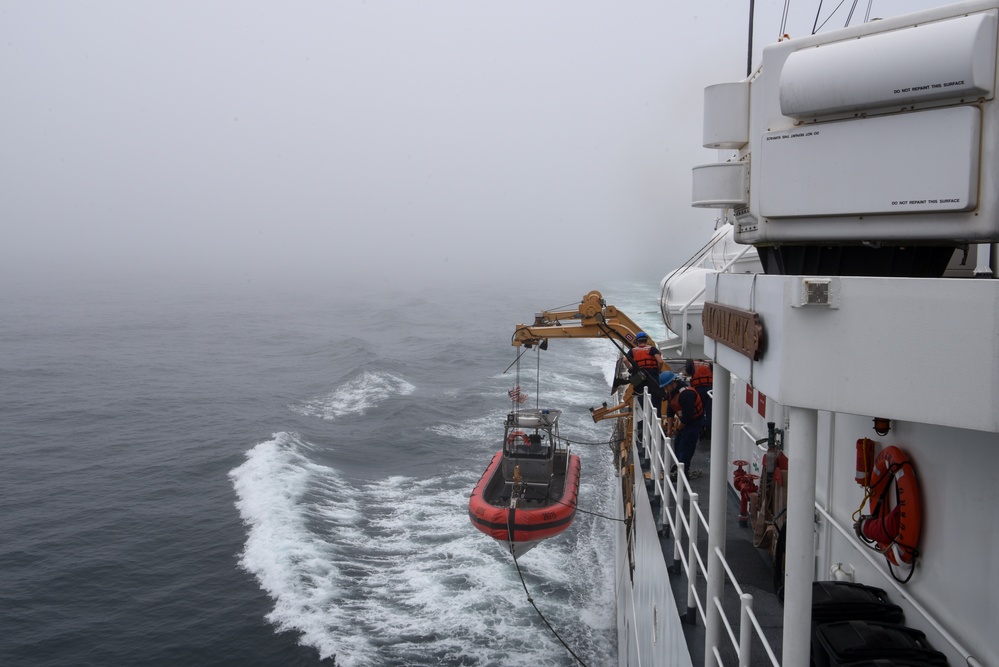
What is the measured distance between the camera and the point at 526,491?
13.9 m

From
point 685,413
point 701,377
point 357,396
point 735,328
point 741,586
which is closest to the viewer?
point 735,328

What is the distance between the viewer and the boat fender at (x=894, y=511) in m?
3.48

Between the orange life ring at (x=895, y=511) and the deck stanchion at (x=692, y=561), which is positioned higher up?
the orange life ring at (x=895, y=511)

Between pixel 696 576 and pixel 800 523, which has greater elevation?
pixel 800 523

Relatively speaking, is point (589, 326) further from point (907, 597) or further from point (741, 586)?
point (907, 597)

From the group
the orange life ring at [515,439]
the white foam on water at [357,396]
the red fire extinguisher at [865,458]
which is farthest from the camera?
the white foam on water at [357,396]

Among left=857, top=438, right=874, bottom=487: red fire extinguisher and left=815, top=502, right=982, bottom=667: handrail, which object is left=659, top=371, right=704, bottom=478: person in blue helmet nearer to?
left=815, top=502, right=982, bottom=667: handrail

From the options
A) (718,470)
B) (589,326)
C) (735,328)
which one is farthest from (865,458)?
(589,326)

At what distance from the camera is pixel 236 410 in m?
27.5

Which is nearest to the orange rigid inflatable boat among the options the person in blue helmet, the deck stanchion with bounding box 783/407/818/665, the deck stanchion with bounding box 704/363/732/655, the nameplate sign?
the person in blue helmet

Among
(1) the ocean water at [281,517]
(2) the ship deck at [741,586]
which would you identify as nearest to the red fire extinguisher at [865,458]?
(2) the ship deck at [741,586]

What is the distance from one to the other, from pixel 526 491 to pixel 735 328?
11.4 m

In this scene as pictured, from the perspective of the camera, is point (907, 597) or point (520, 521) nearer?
point (907, 597)

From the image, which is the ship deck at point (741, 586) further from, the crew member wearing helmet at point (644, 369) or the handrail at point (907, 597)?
the crew member wearing helmet at point (644, 369)
